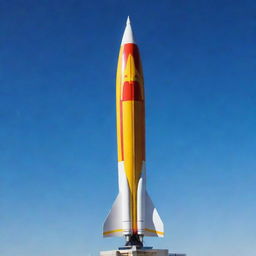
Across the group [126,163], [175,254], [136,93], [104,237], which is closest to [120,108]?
[136,93]

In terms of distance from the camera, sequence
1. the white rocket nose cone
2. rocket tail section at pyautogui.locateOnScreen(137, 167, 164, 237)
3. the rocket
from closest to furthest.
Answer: rocket tail section at pyautogui.locateOnScreen(137, 167, 164, 237), the rocket, the white rocket nose cone

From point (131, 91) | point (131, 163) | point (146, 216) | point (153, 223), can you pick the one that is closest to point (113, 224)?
point (146, 216)

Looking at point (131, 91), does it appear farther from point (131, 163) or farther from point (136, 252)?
point (136, 252)

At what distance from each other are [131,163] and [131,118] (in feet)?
14.0

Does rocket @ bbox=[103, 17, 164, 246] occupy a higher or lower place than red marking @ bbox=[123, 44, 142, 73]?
lower

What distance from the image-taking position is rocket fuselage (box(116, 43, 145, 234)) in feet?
139

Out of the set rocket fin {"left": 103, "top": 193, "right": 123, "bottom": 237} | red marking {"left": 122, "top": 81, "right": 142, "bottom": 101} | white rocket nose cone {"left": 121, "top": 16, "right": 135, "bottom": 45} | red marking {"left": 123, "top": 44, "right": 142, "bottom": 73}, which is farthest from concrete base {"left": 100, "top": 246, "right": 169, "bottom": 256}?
white rocket nose cone {"left": 121, "top": 16, "right": 135, "bottom": 45}

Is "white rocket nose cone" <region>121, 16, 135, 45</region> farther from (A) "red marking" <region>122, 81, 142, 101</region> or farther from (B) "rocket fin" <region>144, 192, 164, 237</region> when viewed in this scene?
(B) "rocket fin" <region>144, 192, 164, 237</region>

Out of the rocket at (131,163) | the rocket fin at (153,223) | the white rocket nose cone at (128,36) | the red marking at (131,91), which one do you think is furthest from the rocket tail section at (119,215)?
the white rocket nose cone at (128,36)

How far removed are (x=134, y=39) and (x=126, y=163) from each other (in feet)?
41.7

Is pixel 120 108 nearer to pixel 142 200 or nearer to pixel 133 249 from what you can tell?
pixel 142 200

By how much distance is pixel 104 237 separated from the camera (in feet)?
138

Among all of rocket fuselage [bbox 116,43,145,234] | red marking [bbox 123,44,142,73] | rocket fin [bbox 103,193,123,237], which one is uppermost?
red marking [bbox 123,44,142,73]

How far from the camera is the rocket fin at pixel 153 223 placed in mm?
41938
